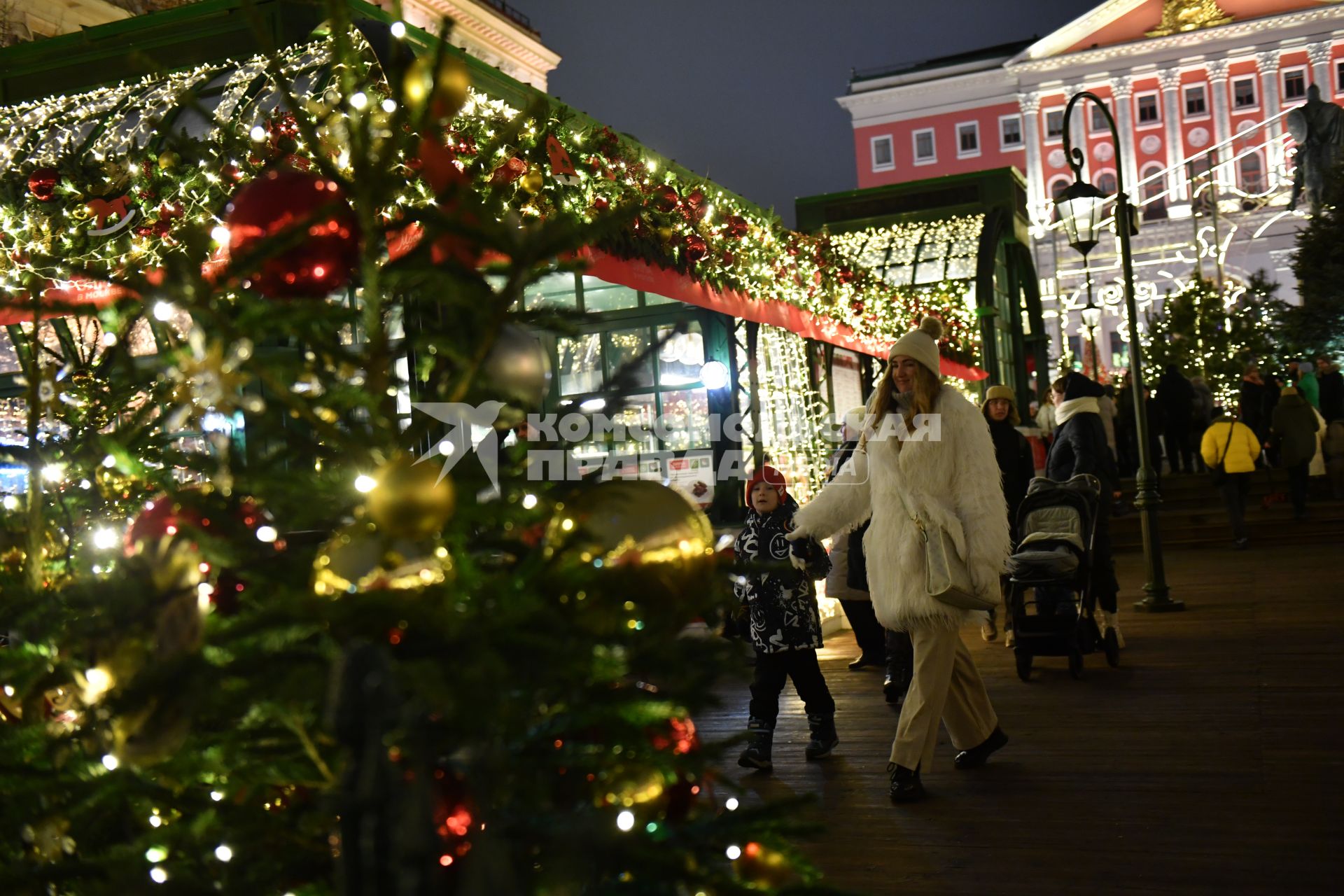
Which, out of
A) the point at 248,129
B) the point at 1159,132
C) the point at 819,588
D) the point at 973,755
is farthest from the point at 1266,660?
the point at 1159,132

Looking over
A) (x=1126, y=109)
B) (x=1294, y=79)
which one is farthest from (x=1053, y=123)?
(x=1294, y=79)

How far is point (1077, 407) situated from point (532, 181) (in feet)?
15.0

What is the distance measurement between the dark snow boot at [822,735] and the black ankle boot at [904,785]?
91cm

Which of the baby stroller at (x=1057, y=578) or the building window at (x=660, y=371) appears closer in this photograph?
the baby stroller at (x=1057, y=578)

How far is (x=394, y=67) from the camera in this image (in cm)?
223

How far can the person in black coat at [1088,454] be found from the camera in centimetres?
834

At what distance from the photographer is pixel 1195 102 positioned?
65.8 m

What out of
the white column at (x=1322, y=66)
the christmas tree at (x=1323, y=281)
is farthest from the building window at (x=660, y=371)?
the white column at (x=1322, y=66)

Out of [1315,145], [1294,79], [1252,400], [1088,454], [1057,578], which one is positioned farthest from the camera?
[1294,79]

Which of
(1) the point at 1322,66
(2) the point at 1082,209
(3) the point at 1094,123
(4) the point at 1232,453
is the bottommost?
(4) the point at 1232,453

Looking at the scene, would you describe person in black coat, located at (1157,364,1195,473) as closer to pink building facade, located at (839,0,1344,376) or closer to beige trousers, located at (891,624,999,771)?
beige trousers, located at (891,624,999,771)

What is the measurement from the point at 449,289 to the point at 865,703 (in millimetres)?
5655

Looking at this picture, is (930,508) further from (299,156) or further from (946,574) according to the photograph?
(299,156)

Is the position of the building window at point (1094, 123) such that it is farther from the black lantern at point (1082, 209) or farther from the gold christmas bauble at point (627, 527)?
the gold christmas bauble at point (627, 527)
